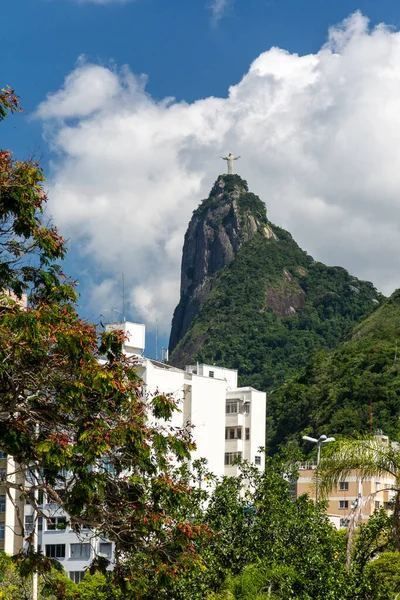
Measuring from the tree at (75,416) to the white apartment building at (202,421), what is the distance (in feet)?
137

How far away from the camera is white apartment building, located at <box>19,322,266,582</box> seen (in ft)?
185

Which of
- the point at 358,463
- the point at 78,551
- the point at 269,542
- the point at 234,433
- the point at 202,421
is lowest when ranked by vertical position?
the point at 78,551

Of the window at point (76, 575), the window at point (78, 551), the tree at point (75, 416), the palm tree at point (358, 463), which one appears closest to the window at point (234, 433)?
the window at point (78, 551)

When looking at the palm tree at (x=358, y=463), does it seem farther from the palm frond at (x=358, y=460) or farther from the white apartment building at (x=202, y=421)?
the white apartment building at (x=202, y=421)

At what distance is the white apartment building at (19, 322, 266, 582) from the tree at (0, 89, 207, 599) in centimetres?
4172

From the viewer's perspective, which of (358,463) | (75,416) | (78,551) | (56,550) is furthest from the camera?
(56,550)

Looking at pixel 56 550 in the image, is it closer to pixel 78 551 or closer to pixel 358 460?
pixel 78 551

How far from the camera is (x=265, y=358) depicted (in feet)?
648

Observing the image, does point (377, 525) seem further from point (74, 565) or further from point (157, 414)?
point (74, 565)

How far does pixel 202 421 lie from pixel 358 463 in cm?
4266

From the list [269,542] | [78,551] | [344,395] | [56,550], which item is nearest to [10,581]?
[78,551]

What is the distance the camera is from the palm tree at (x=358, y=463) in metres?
19.4

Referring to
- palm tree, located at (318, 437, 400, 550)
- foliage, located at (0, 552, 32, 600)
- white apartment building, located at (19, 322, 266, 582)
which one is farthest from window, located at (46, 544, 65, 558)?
palm tree, located at (318, 437, 400, 550)

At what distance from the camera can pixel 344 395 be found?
111 metres
